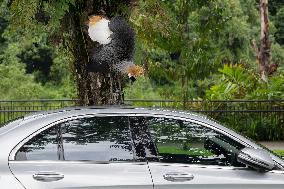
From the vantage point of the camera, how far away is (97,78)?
872 cm

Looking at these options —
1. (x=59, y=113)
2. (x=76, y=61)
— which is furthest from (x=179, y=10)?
(x=59, y=113)

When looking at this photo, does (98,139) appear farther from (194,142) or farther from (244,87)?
(244,87)

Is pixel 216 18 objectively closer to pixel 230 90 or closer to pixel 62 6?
pixel 230 90

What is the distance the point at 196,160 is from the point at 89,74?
378cm

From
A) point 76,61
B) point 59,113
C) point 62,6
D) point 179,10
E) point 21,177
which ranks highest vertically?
point 179,10

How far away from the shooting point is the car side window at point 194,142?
5.26 meters

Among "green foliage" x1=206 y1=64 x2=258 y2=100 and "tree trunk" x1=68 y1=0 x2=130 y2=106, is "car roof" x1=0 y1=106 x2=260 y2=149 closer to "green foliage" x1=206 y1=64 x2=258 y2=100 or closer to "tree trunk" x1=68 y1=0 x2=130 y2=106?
"tree trunk" x1=68 y1=0 x2=130 y2=106

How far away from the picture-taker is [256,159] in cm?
505

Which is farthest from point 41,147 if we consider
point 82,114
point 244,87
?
point 244,87

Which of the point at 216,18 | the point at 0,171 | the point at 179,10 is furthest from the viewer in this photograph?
the point at 216,18

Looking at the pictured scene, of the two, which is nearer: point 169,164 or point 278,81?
point 169,164

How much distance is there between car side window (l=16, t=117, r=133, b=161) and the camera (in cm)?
511

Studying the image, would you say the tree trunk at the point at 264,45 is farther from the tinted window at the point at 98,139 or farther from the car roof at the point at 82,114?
the tinted window at the point at 98,139

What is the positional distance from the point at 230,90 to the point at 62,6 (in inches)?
386
